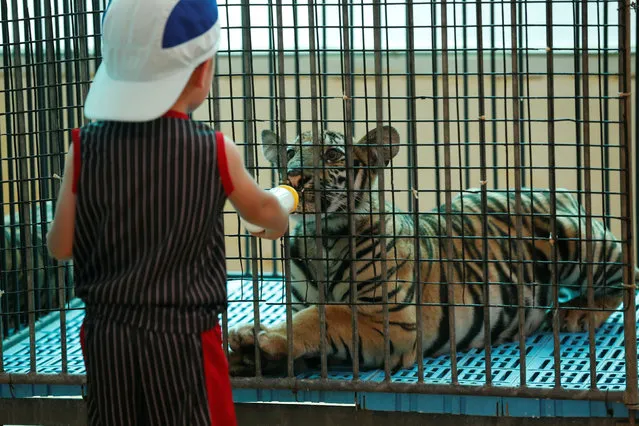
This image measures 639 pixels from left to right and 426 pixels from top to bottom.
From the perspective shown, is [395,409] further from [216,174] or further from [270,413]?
[216,174]

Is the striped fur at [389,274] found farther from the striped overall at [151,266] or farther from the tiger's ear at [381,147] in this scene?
the striped overall at [151,266]

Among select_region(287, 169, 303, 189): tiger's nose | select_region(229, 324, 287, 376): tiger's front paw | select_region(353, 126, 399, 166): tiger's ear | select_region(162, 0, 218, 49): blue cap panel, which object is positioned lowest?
select_region(229, 324, 287, 376): tiger's front paw

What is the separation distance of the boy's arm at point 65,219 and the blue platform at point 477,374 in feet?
2.24

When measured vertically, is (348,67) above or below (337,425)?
above

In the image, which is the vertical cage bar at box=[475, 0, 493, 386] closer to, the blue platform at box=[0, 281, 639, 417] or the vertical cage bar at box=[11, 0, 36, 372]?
the blue platform at box=[0, 281, 639, 417]

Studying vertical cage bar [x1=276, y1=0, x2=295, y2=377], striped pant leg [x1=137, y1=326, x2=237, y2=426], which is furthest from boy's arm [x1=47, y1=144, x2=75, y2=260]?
vertical cage bar [x1=276, y1=0, x2=295, y2=377]

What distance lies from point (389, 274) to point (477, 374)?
0.38 meters

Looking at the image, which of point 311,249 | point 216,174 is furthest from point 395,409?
point 216,174

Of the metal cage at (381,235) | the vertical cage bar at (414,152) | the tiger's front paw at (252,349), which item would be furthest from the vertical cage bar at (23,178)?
the vertical cage bar at (414,152)

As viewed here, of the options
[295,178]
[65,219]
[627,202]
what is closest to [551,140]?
[627,202]

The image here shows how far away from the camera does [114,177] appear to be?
1593 millimetres

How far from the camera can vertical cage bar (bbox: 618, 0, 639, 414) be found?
2.18 metres

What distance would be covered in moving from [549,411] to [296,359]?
0.69 m

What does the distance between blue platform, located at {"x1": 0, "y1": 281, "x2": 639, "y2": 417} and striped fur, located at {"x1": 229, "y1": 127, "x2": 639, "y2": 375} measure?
6cm
